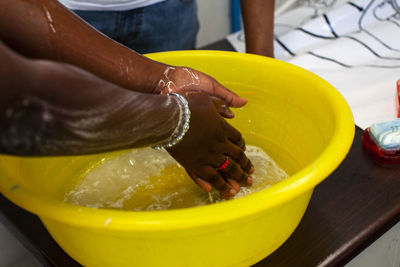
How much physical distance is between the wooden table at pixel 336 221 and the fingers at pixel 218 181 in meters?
0.12

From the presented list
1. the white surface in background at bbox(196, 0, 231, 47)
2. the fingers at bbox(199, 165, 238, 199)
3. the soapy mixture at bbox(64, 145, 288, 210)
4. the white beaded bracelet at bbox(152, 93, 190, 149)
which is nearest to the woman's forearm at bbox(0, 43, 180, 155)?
the white beaded bracelet at bbox(152, 93, 190, 149)

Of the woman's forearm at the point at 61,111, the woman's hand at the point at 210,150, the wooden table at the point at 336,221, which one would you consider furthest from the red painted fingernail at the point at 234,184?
the woman's forearm at the point at 61,111

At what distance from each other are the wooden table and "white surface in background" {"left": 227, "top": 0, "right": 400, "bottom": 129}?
16 centimetres

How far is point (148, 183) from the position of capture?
689 millimetres

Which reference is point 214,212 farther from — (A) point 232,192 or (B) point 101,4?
(B) point 101,4

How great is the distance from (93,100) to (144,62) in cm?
26

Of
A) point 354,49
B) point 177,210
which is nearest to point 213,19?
point 354,49

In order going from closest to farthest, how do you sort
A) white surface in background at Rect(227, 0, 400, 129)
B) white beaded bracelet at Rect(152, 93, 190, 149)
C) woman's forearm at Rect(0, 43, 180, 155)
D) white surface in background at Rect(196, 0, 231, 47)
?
woman's forearm at Rect(0, 43, 180, 155) < white beaded bracelet at Rect(152, 93, 190, 149) < white surface in background at Rect(227, 0, 400, 129) < white surface in background at Rect(196, 0, 231, 47)

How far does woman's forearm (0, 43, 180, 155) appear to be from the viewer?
0.30 meters

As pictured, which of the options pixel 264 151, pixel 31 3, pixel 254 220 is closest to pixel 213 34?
pixel 264 151

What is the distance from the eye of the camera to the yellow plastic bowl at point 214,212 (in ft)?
1.17

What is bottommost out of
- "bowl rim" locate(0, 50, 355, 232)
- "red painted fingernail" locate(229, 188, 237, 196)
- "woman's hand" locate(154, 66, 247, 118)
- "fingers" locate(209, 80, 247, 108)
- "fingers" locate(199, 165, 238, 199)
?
"red painted fingernail" locate(229, 188, 237, 196)

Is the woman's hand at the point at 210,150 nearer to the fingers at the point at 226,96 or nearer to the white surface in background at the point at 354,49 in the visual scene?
the fingers at the point at 226,96

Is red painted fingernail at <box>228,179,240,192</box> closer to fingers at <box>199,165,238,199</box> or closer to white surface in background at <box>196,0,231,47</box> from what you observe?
fingers at <box>199,165,238,199</box>
